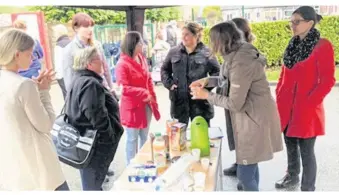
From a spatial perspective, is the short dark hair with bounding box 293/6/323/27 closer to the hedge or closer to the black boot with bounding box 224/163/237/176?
the black boot with bounding box 224/163/237/176

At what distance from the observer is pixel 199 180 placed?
1212mm

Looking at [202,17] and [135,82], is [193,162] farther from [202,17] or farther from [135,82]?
[202,17]

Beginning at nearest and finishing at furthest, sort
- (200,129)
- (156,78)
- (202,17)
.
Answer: (200,129) → (202,17) → (156,78)

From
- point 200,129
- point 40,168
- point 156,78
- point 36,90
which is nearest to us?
point 36,90

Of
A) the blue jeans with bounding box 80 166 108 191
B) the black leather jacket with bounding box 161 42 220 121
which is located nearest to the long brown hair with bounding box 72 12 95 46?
the black leather jacket with bounding box 161 42 220 121

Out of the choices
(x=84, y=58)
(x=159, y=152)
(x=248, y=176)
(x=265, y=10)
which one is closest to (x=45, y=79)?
(x=84, y=58)

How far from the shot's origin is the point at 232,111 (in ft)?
4.98

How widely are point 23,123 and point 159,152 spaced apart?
1.72 feet

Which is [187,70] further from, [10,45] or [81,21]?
[10,45]

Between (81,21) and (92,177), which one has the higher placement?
(81,21)

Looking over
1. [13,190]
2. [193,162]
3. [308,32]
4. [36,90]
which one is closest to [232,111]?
[193,162]

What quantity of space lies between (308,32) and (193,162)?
0.83 meters

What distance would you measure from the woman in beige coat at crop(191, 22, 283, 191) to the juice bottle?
238 millimetres

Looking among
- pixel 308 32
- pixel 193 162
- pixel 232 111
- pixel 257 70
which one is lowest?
pixel 193 162
